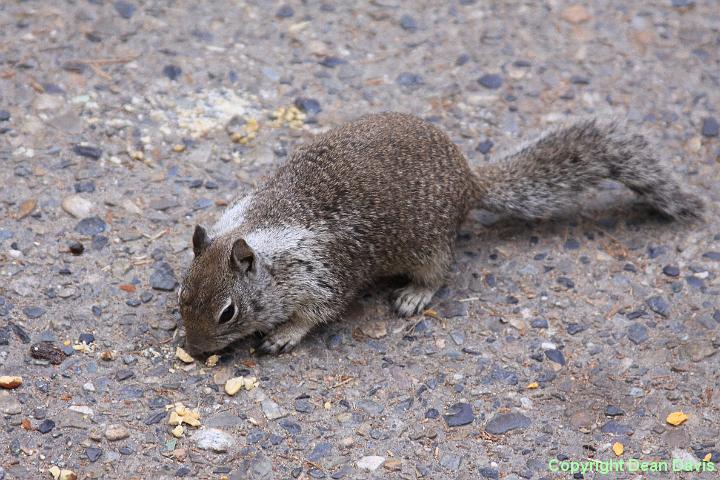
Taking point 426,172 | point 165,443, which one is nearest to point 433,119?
point 426,172

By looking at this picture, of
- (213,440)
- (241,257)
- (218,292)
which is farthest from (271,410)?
(241,257)

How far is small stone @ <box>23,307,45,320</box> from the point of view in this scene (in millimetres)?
4238

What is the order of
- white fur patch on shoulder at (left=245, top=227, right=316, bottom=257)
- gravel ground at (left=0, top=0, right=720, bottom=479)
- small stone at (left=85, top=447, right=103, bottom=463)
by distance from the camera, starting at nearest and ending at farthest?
small stone at (left=85, top=447, right=103, bottom=463), gravel ground at (left=0, top=0, right=720, bottom=479), white fur patch on shoulder at (left=245, top=227, right=316, bottom=257)

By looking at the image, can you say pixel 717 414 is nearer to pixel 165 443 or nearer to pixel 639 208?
pixel 639 208

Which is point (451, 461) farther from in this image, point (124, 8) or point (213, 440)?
point (124, 8)

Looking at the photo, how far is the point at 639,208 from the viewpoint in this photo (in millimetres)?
5281

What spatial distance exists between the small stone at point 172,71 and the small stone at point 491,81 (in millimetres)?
1841

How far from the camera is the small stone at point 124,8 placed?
6.04 m

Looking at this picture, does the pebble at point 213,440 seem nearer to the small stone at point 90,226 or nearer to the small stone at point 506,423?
the small stone at point 506,423

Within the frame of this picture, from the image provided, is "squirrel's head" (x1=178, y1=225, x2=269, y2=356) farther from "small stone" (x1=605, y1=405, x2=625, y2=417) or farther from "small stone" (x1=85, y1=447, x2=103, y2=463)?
"small stone" (x1=605, y1=405, x2=625, y2=417)

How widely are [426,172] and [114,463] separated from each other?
1.91 metres

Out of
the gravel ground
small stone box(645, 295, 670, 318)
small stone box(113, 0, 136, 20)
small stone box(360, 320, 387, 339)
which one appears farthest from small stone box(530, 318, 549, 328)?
small stone box(113, 0, 136, 20)

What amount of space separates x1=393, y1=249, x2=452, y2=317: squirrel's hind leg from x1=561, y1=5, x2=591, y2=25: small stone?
2.56 m

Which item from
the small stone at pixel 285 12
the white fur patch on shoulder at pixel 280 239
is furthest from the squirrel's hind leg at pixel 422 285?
the small stone at pixel 285 12
